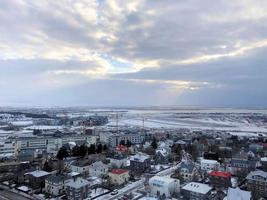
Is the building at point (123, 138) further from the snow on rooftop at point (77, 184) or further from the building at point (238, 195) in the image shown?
the building at point (238, 195)

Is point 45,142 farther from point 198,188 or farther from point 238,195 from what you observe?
point 238,195

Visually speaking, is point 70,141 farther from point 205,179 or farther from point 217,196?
point 217,196

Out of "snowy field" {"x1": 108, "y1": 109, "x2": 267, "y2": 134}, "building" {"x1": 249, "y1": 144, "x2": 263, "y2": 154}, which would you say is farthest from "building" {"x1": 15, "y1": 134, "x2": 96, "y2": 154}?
"snowy field" {"x1": 108, "y1": 109, "x2": 267, "y2": 134}

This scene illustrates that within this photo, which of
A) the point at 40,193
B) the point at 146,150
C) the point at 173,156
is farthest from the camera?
the point at 146,150

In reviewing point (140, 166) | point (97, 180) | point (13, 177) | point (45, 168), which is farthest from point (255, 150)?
point (13, 177)

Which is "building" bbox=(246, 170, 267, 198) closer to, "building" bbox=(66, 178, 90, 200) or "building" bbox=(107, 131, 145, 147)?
"building" bbox=(66, 178, 90, 200)

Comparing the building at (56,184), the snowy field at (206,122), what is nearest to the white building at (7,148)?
the building at (56,184)

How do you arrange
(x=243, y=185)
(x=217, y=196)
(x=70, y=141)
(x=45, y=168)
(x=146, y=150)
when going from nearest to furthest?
1. (x=217, y=196)
2. (x=243, y=185)
3. (x=45, y=168)
4. (x=146, y=150)
5. (x=70, y=141)
